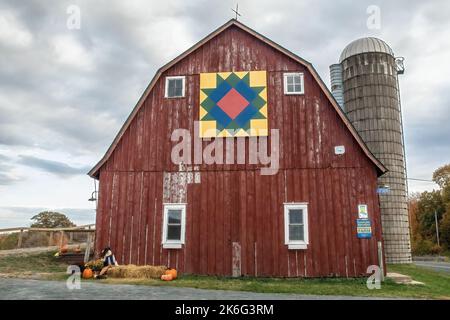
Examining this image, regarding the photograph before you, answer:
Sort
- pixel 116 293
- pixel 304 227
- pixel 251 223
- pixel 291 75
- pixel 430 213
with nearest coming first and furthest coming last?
pixel 116 293 → pixel 304 227 → pixel 251 223 → pixel 291 75 → pixel 430 213

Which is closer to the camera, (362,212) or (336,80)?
(362,212)

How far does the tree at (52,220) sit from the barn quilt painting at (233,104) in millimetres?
38192

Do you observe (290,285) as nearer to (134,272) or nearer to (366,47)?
(134,272)

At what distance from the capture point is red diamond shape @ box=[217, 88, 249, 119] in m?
14.8

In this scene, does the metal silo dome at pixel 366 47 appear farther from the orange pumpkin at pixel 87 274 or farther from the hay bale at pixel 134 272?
the orange pumpkin at pixel 87 274

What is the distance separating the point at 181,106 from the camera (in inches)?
602

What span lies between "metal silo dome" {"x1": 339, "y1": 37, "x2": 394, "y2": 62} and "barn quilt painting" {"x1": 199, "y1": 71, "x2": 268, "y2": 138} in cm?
1121

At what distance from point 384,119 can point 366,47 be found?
4.72 meters

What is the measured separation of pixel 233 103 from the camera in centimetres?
1489

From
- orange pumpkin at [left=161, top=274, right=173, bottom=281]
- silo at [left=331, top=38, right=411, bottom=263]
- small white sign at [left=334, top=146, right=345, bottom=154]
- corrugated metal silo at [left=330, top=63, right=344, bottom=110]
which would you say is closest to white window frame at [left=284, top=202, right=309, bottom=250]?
small white sign at [left=334, top=146, right=345, bottom=154]

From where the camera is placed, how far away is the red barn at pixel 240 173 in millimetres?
13703

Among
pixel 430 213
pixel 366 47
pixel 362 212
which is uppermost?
pixel 366 47

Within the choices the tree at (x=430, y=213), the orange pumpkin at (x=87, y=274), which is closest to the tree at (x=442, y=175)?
the tree at (x=430, y=213)

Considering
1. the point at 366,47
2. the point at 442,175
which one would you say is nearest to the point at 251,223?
the point at 366,47
